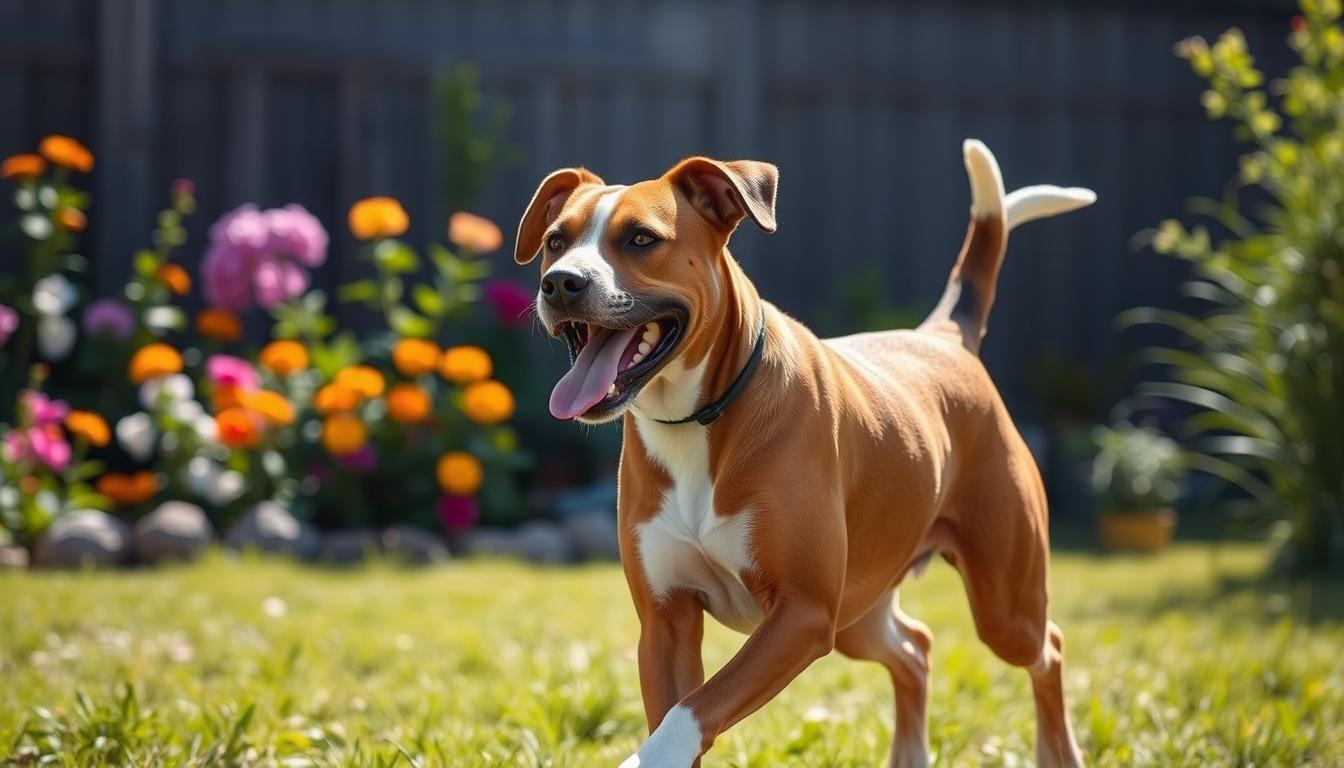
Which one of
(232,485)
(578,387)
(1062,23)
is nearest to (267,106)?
(232,485)

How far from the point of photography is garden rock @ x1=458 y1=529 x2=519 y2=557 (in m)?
6.87

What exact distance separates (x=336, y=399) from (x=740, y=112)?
316 centimetres

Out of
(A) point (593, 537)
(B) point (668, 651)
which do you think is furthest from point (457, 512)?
(B) point (668, 651)

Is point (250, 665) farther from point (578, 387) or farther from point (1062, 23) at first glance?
point (1062, 23)

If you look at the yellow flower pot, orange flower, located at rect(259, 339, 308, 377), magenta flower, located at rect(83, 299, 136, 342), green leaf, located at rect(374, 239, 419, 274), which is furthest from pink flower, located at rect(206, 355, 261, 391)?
the yellow flower pot

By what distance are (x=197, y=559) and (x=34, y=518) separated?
698 millimetres

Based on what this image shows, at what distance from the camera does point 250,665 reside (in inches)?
178

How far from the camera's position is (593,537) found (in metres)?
7.11

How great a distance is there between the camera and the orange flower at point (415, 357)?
6.98 metres

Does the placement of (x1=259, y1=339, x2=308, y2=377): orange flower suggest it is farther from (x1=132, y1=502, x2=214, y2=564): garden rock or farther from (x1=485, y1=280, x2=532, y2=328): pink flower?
(x1=485, y1=280, x2=532, y2=328): pink flower

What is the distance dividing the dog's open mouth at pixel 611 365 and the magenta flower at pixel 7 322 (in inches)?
188

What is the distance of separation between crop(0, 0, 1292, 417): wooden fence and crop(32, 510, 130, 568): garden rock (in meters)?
2.07

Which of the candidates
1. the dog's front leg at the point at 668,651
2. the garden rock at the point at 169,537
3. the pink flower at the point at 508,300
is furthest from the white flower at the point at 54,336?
the dog's front leg at the point at 668,651

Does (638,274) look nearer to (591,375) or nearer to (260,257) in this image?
(591,375)
